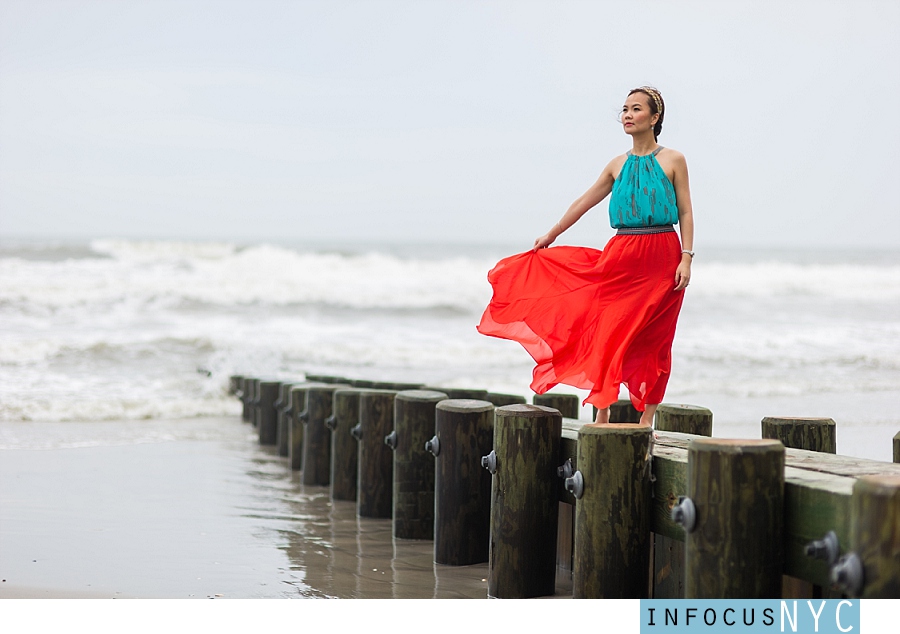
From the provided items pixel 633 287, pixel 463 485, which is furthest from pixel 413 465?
pixel 633 287

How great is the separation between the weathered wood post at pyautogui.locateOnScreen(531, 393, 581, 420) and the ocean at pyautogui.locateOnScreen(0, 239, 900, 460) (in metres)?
3.44

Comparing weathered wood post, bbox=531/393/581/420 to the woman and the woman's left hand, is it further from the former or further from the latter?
the woman's left hand

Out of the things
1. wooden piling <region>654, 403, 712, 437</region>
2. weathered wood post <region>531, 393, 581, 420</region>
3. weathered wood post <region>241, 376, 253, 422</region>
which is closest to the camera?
wooden piling <region>654, 403, 712, 437</region>

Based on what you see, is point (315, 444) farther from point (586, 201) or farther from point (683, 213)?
point (683, 213)

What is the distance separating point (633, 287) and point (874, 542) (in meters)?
2.10

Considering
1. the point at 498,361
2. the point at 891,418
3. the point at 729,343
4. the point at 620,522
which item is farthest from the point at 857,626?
the point at 729,343

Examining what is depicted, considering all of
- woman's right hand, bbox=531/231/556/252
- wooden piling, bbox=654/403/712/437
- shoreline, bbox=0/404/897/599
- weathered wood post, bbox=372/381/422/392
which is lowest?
shoreline, bbox=0/404/897/599

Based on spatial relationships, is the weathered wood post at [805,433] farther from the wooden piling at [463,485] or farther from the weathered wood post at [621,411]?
the weathered wood post at [621,411]

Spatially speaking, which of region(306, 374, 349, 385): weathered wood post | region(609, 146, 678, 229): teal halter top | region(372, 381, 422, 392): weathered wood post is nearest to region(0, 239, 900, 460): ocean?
region(306, 374, 349, 385): weathered wood post

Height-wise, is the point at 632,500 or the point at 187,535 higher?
the point at 632,500

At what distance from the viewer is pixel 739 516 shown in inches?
119

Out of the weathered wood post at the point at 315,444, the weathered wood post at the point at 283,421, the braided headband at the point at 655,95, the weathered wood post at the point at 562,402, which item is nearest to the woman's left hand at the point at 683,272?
the braided headband at the point at 655,95

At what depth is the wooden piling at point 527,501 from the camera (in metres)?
4.29

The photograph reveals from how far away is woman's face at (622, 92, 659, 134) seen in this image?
4516 mm
